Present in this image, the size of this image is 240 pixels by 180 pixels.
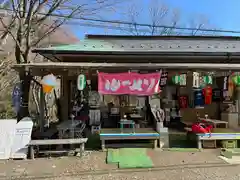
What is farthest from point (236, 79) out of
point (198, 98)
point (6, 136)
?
point (6, 136)

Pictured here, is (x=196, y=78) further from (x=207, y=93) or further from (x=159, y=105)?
(x=159, y=105)

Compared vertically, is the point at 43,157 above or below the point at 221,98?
below

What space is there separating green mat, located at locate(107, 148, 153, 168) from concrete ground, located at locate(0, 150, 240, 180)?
19cm

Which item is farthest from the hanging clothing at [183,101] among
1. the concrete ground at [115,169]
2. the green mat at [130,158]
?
the green mat at [130,158]

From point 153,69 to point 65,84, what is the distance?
4.62 m

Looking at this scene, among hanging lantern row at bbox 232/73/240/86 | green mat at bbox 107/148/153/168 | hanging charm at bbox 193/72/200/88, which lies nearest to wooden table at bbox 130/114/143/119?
green mat at bbox 107/148/153/168

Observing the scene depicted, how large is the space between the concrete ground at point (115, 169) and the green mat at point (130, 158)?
19 cm

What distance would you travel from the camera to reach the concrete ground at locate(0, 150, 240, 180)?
15.7 ft

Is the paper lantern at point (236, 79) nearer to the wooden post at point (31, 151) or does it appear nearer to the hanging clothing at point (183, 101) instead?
the hanging clothing at point (183, 101)

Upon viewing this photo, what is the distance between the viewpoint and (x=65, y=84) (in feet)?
32.4

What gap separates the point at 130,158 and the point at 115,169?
2.68 feet

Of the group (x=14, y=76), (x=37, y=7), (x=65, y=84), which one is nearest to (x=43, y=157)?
(x=65, y=84)

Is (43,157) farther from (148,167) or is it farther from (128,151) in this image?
(148,167)

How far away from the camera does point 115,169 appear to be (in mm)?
5211
